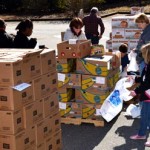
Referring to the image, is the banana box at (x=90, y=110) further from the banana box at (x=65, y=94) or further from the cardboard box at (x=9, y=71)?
the cardboard box at (x=9, y=71)

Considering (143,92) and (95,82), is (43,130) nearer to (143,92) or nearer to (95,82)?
(143,92)

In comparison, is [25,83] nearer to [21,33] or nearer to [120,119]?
[21,33]

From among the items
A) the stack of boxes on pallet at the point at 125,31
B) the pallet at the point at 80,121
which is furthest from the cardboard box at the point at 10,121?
the stack of boxes on pallet at the point at 125,31

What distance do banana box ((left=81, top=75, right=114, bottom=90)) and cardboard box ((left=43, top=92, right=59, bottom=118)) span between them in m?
1.80

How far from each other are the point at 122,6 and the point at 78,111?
72.6 ft

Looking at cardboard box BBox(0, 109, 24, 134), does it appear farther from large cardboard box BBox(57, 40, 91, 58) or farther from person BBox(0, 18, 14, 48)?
large cardboard box BBox(57, 40, 91, 58)

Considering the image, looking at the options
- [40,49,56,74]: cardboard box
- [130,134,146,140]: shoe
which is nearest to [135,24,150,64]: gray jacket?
[130,134,146,140]: shoe

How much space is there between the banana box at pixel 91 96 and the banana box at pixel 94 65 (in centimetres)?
35

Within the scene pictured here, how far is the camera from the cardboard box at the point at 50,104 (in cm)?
571

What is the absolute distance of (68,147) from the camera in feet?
22.3

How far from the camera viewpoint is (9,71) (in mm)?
4980

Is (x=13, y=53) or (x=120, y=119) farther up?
(x=13, y=53)

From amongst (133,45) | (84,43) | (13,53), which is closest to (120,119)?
(84,43)

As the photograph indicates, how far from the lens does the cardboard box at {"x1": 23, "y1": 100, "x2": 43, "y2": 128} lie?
5.29 metres
